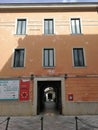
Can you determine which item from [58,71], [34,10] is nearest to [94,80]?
[58,71]

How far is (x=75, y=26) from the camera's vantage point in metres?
16.0

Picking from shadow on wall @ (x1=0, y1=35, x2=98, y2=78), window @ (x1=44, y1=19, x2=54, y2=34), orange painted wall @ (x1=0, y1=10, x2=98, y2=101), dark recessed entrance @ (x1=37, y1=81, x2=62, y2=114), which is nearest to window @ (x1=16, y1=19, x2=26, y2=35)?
orange painted wall @ (x1=0, y1=10, x2=98, y2=101)

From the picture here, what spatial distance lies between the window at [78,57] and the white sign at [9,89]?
17.1ft

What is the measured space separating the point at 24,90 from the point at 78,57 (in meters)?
5.30

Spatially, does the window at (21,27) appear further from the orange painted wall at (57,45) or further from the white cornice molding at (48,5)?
the white cornice molding at (48,5)

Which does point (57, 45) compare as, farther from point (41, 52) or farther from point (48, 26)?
point (48, 26)

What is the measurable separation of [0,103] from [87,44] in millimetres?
8745

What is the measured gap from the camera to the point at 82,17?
16.1 m

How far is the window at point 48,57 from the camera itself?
1491 centimetres

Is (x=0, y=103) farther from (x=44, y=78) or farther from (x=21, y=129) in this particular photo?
(x=21, y=129)

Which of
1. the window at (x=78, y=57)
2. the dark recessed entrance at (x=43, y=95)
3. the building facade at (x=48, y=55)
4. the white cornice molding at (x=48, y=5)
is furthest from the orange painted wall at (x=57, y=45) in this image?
the dark recessed entrance at (x=43, y=95)

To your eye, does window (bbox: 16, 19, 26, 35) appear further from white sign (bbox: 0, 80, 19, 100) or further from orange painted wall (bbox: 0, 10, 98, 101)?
white sign (bbox: 0, 80, 19, 100)

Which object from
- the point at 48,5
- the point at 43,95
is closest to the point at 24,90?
the point at 48,5

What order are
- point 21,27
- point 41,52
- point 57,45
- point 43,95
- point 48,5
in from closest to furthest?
point 41,52, point 57,45, point 21,27, point 48,5, point 43,95
